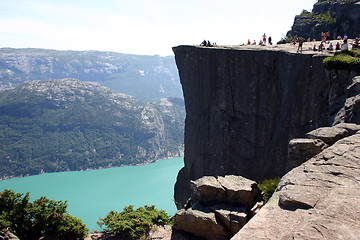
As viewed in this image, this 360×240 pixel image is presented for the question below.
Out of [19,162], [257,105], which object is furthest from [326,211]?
[19,162]

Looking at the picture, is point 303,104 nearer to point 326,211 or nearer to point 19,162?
point 326,211

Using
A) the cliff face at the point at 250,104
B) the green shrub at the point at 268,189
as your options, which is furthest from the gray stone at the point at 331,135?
the cliff face at the point at 250,104

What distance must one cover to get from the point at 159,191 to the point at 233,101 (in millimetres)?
103193

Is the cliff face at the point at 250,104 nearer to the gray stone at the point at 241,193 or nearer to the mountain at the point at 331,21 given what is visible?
the gray stone at the point at 241,193

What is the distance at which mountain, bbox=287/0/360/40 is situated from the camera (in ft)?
143

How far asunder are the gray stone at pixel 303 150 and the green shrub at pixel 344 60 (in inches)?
425

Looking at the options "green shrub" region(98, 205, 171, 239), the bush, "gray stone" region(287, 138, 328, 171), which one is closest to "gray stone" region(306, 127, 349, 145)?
"gray stone" region(287, 138, 328, 171)

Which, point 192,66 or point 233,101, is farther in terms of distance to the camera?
point 192,66

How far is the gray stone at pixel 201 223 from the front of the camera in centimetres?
1246

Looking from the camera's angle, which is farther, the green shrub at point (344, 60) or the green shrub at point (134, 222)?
the green shrub at point (344, 60)

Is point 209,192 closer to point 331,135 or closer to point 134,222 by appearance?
point 134,222

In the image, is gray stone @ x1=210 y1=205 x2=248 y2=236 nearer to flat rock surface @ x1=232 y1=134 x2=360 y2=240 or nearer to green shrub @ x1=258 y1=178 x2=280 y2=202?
green shrub @ x1=258 y1=178 x2=280 y2=202

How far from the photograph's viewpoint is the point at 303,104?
2695 centimetres

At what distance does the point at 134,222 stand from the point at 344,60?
62.1ft
